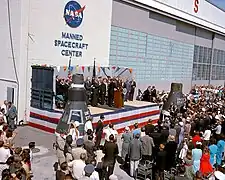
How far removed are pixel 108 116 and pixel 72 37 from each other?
5.40 metres

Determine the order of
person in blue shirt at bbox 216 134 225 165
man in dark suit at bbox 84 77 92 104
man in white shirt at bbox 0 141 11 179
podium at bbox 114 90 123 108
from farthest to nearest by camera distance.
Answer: podium at bbox 114 90 123 108
man in dark suit at bbox 84 77 92 104
person in blue shirt at bbox 216 134 225 165
man in white shirt at bbox 0 141 11 179

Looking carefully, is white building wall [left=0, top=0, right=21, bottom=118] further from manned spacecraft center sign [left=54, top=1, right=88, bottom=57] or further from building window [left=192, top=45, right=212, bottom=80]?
building window [left=192, top=45, right=212, bottom=80]

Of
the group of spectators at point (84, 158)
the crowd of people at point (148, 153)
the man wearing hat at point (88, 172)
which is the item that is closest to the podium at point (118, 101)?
the crowd of people at point (148, 153)

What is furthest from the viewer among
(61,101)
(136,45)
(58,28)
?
(136,45)

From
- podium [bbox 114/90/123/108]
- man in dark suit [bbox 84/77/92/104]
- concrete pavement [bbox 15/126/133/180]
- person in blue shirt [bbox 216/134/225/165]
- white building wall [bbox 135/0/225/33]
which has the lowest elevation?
concrete pavement [bbox 15/126/133/180]

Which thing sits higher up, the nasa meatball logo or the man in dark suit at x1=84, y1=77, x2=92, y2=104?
the nasa meatball logo

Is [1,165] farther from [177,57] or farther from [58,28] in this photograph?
[177,57]

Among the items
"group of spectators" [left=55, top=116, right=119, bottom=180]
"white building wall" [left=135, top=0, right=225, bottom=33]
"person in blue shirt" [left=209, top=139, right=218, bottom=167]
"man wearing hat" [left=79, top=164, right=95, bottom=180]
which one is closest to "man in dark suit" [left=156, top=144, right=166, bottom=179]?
"group of spectators" [left=55, top=116, right=119, bottom=180]

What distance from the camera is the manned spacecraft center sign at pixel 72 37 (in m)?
17.0

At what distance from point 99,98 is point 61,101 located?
9.14 feet

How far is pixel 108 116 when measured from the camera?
1456 cm

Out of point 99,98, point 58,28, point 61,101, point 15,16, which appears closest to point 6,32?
point 15,16

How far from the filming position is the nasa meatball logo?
17.0 m

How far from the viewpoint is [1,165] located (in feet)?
21.8
